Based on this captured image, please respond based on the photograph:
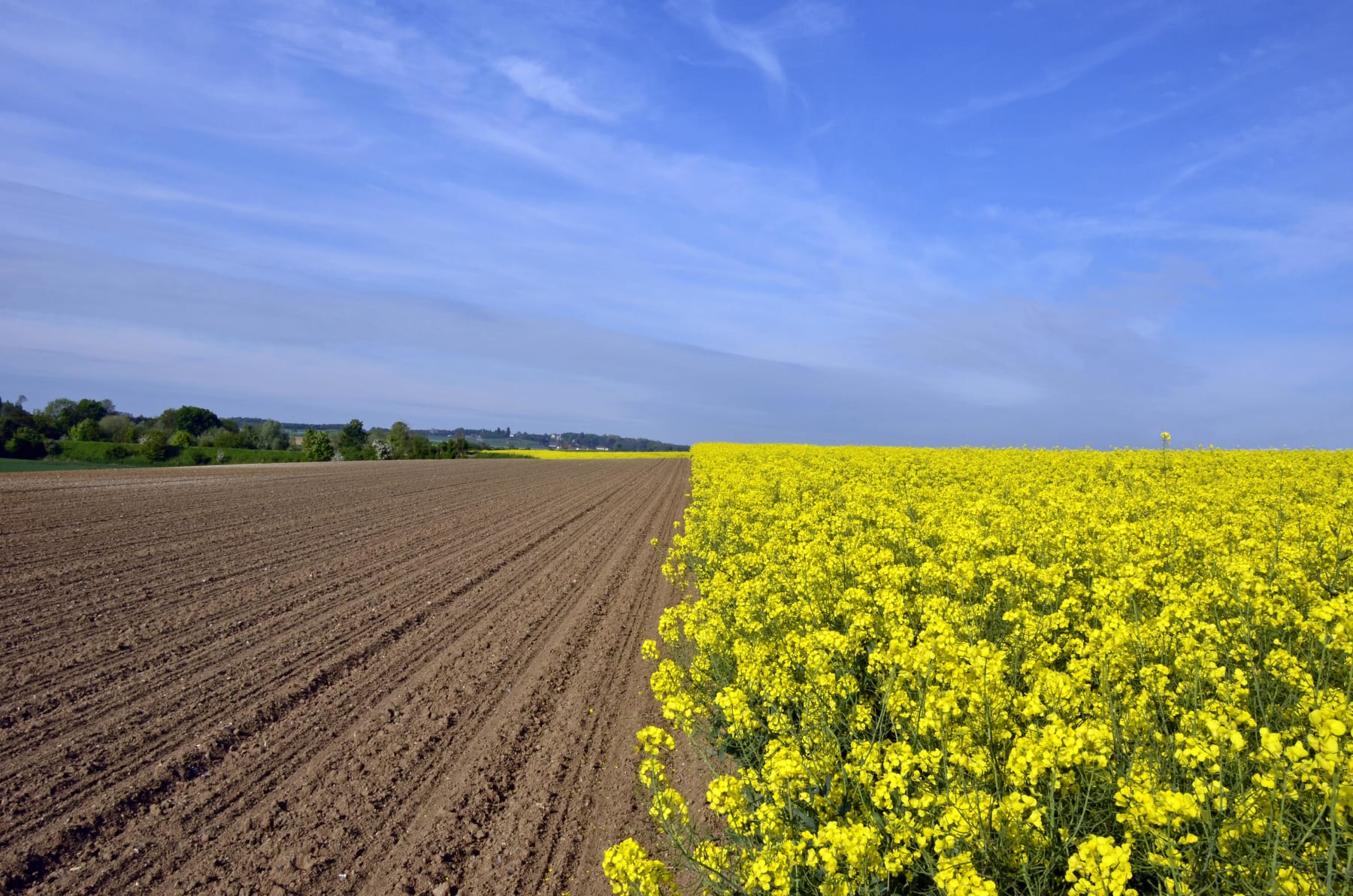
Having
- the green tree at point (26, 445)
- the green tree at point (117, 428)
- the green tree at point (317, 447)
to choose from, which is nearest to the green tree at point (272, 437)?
the green tree at point (317, 447)

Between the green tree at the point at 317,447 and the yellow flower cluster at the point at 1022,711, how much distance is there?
74939 mm

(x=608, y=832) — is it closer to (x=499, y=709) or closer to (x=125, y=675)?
(x=499, y=709)

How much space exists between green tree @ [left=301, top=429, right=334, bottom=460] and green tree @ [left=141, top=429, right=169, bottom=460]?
13.8m

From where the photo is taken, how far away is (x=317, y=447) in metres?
74.7

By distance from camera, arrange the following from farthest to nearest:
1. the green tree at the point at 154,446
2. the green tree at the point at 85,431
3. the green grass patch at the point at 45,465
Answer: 1. the green tree at the point at 85,431
2. the green tree at the point at 154,446
3. the green grass patch at the point at 45,465

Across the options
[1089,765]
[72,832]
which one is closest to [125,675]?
[72,832]

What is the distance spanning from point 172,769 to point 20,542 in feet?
43.1

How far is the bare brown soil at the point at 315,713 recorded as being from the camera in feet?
17.3

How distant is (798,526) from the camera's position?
10312mm

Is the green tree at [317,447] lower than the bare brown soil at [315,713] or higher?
higher

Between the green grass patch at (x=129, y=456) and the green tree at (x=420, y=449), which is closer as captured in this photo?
the green grass patch at (x=129, y=456)

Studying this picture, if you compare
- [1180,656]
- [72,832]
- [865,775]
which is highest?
[1180,656]

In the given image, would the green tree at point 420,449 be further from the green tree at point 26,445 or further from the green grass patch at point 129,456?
the green tree at point 26,445

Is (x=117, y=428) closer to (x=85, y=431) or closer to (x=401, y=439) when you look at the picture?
(x=85, y=431)
